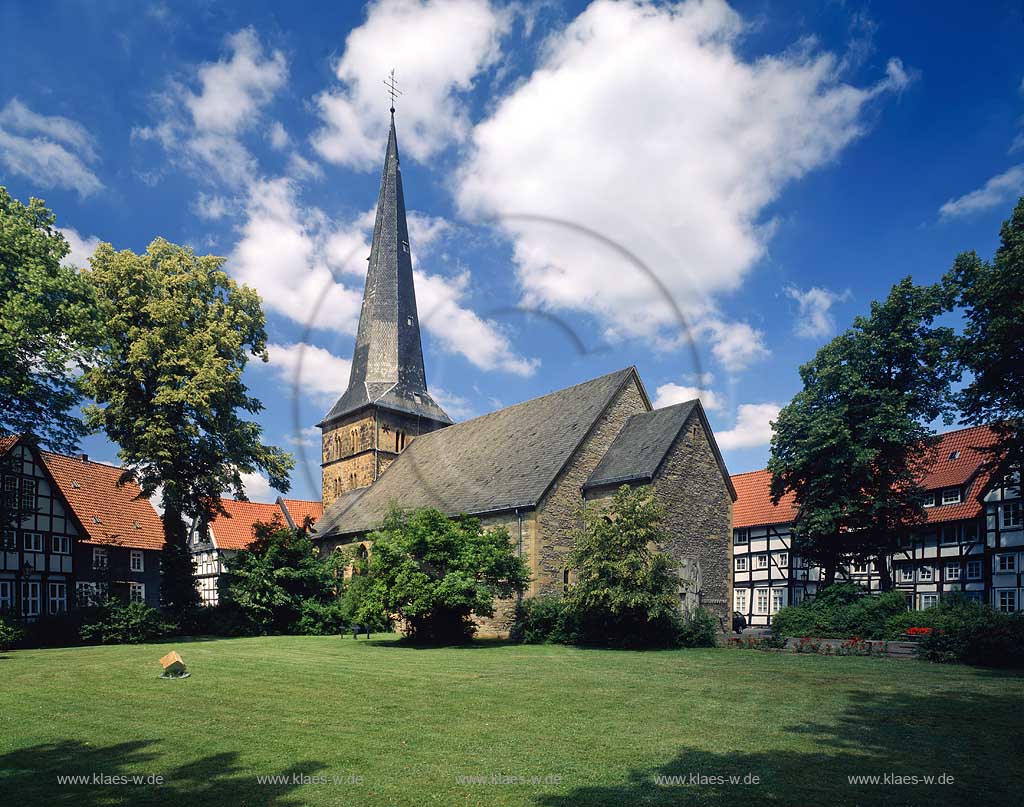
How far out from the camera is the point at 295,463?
36.2 meters

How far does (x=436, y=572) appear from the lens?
26172 mm

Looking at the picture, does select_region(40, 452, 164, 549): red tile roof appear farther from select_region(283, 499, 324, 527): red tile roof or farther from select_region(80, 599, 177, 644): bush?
select_region(283, 499, 324, 527): red tile roof

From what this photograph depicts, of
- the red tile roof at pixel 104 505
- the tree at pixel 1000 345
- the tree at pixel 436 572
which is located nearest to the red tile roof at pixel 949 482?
the tree at pixel 1000 345

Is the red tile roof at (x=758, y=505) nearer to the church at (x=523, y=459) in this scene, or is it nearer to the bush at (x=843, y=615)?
the church at (x=523, y=459)

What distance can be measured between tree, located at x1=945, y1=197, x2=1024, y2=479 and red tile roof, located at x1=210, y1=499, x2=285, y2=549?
1876 inches

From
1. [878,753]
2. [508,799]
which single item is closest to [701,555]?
[878,753]

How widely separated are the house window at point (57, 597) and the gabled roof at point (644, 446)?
83.6 feet

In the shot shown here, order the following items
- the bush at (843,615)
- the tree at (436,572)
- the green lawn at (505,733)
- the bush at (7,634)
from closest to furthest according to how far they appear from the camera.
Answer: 1. the green lawn at (505,733)
2. the bush at (7,634)
3. the tree at (436,572)
4. the bush at (843,615)

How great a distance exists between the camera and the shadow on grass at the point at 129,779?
720cm

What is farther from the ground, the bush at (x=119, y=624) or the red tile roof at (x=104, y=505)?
the red tile roof at (x=104, y=505)

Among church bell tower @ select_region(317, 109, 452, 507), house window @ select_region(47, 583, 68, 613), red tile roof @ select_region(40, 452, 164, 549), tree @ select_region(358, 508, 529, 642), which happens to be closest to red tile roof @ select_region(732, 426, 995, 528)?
tree @ select_region(358, 508, 529, 642)

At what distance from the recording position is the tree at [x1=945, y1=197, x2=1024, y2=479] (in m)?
24.1

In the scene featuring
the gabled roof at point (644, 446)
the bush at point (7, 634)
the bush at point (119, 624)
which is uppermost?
the gabled roof at point (644, 446)

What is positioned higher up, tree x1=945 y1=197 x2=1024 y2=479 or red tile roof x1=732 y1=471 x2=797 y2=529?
tree x1=945 y1=197 x2=1024 y2=479
